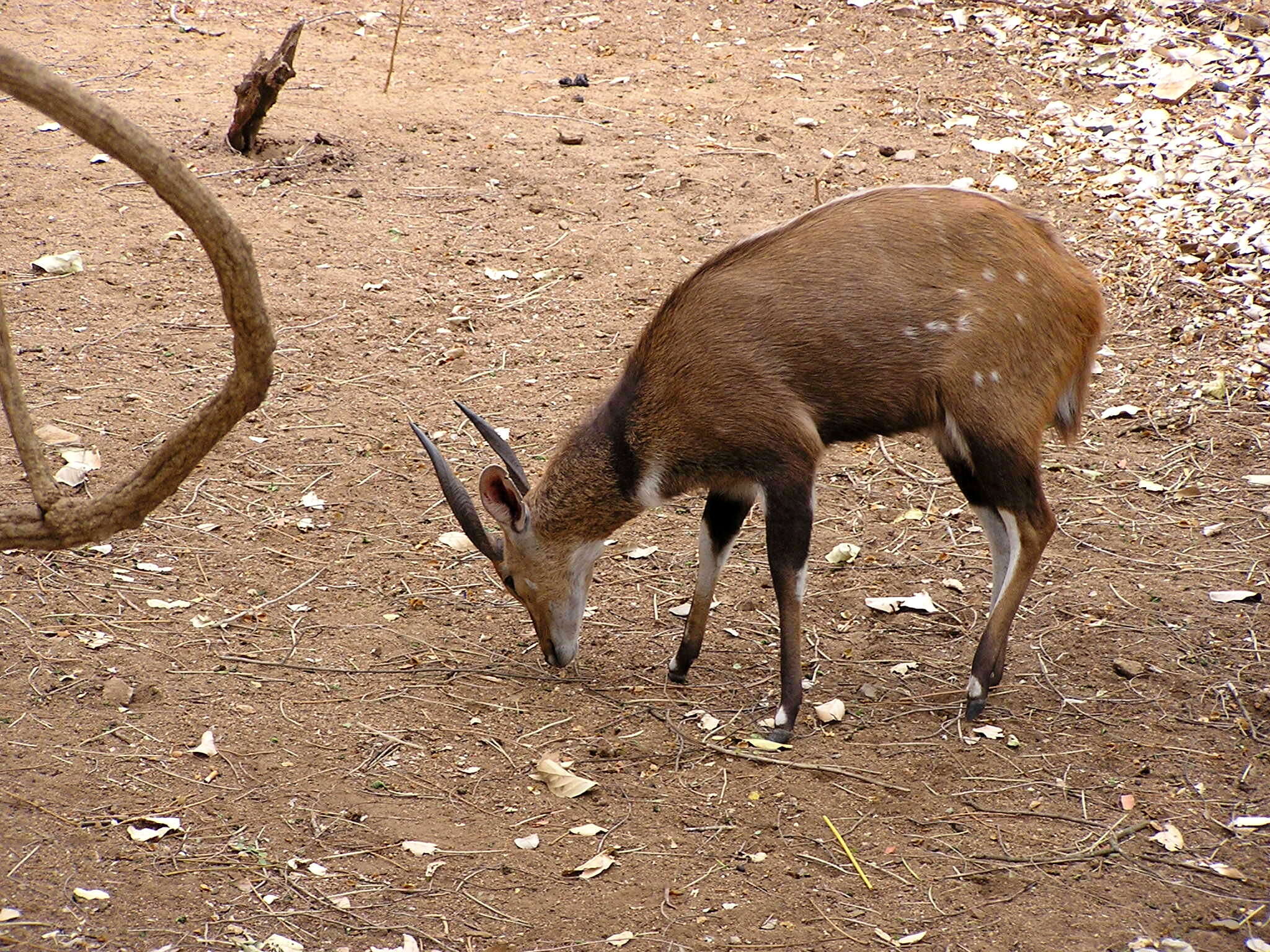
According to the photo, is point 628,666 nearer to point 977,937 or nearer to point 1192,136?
point 977,937

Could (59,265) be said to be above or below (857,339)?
below

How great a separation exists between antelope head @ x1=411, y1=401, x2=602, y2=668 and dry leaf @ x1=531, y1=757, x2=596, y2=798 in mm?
691

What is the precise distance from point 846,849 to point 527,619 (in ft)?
6.64

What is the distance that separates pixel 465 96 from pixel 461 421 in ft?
14.5

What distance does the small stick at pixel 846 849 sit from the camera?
4098 mm

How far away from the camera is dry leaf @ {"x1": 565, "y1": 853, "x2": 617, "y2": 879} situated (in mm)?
4168

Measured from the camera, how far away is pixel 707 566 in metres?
5.25

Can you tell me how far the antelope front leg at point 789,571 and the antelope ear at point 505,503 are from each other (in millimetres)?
991

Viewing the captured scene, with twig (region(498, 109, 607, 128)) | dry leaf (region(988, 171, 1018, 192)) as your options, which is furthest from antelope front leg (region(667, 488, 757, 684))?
twig (region(498, 109, 607, 128))

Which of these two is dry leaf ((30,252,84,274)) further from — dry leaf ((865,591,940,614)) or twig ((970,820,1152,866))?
twig ((970,820,1152,866))

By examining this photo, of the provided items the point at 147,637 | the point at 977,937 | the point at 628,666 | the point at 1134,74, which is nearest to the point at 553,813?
the point at 628,666

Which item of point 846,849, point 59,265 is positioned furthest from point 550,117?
point 846,849

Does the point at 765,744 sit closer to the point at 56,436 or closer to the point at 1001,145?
the point at 56,436

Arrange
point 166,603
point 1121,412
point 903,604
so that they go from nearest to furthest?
point 166,603 < point 903,604 < point 1121,412
